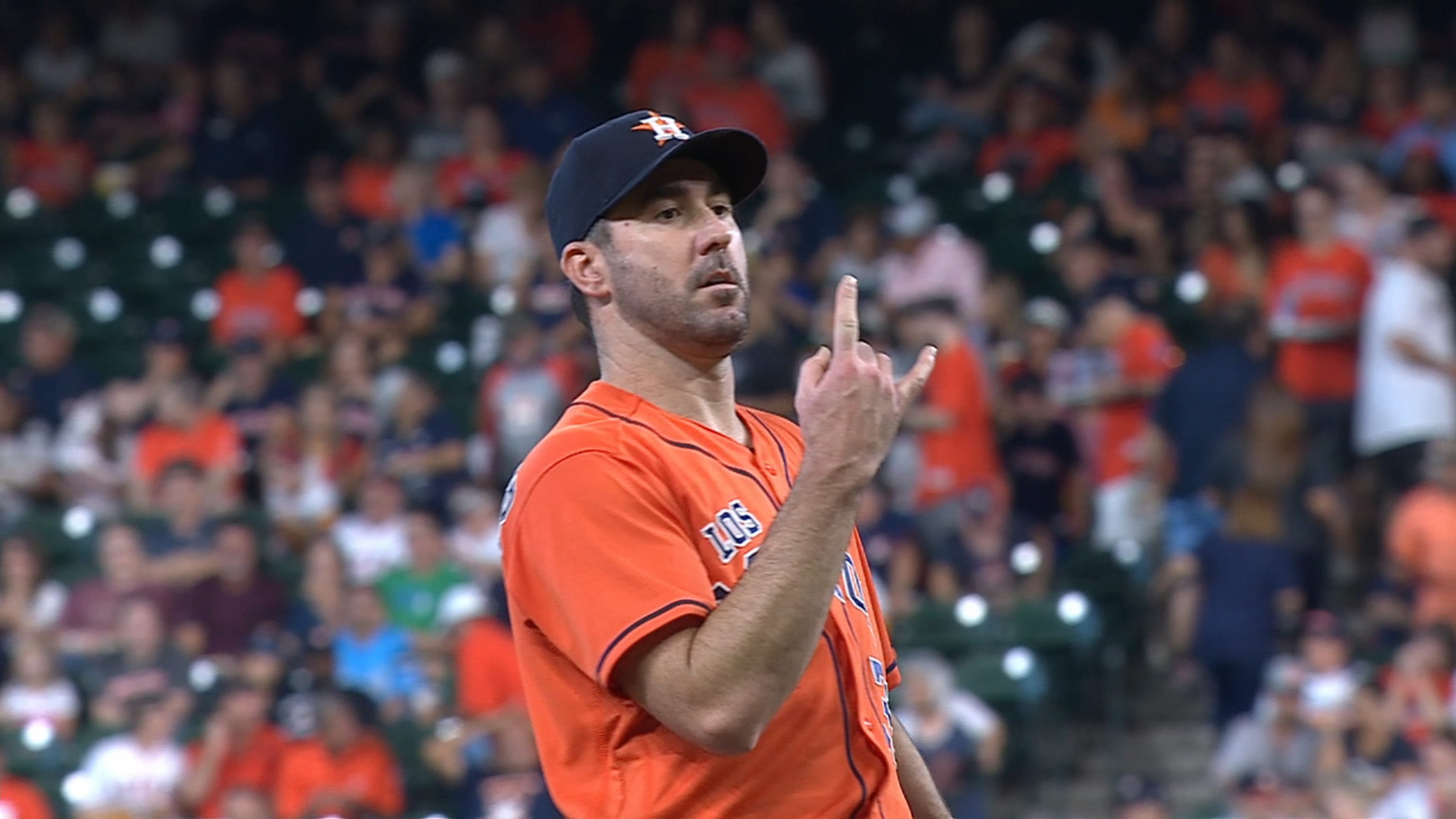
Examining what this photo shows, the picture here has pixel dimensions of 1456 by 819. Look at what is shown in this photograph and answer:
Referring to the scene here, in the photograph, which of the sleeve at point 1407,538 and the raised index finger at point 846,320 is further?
the sleeve at point 1407,538

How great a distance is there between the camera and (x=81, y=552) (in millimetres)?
8945

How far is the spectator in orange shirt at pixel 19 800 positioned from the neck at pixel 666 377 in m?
5.49

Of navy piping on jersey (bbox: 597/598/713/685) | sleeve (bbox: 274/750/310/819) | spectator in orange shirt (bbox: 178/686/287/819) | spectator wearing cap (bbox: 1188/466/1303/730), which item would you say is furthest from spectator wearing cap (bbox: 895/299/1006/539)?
navy piping on jersey (bbox: 597/598/713/685)

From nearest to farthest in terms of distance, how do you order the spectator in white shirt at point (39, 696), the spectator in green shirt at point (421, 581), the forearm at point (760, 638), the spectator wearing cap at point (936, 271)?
the forearm at point (760, 638) < the spectator in white shirt at point (39, 696) < the spectator in green shirt at point (421, 581) < the spectator wearing cap at point (936, 271)

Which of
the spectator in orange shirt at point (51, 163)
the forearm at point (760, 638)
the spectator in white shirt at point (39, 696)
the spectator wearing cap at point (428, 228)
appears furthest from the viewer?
the spectator in orange shirt at point (51, 163)

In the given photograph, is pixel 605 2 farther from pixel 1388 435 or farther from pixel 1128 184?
pixel 1388 435

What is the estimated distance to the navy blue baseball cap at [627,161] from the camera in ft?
7.68

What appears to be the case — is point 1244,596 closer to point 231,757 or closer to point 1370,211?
point 1370,211

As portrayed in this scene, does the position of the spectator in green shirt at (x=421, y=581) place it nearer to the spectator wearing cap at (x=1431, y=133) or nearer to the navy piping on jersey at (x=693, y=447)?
the spectator wearing cap at (x=1431, y=133)

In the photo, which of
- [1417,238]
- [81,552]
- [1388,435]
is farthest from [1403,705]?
[81,552]

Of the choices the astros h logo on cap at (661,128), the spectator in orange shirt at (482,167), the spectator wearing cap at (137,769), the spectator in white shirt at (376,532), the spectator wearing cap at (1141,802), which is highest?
the astros h logo on cap at (661,128)

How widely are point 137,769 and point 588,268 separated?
5.59 m

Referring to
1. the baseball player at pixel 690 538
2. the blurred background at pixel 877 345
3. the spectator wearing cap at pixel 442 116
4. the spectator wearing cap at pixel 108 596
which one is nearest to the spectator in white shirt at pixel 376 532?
the blurred background at pixel 877 345

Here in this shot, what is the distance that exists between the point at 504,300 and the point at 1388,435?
14.3ft
